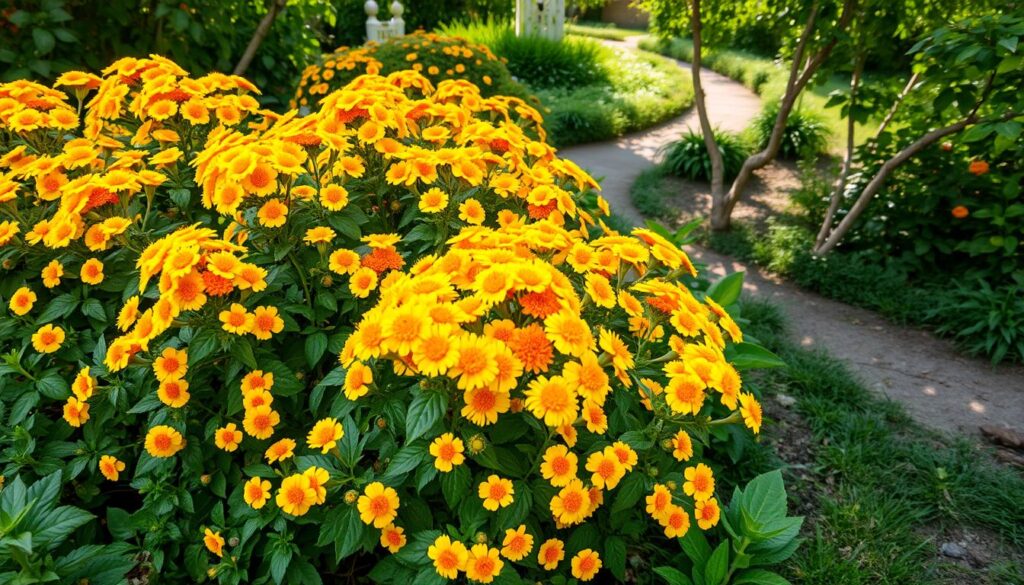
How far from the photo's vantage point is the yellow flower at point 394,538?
4.34ft

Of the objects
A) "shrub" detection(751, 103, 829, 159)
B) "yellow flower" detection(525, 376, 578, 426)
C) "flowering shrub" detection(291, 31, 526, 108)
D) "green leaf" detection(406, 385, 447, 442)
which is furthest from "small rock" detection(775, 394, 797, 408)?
"shrub" detection(751, 103, 829, 159)

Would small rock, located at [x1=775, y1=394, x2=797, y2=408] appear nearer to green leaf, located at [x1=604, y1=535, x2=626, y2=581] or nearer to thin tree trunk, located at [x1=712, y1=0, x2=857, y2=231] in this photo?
green leaf, located at [x1=604, y1=535, x2=626, y2=581]

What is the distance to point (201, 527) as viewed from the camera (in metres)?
1.48

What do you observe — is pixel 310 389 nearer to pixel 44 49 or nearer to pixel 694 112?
pixel 44 49

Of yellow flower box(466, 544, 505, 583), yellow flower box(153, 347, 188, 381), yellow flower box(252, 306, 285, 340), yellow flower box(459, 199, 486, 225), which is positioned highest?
yellow flower box(459, 199, 486, 225)

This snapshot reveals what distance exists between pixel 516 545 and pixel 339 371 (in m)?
0.58

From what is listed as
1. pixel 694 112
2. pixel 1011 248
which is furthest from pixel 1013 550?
pixel 694 112

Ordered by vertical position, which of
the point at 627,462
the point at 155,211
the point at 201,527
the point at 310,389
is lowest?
the point at 201,527

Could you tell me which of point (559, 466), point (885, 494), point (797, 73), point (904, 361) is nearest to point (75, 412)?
point (559, 466)

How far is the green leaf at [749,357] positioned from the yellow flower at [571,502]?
109 centimetres

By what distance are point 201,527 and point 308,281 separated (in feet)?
2.18

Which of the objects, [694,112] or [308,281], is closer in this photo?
[308,281]

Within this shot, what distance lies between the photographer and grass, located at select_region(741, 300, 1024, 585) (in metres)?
1.97

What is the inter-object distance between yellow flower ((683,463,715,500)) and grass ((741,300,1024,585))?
75 cm
